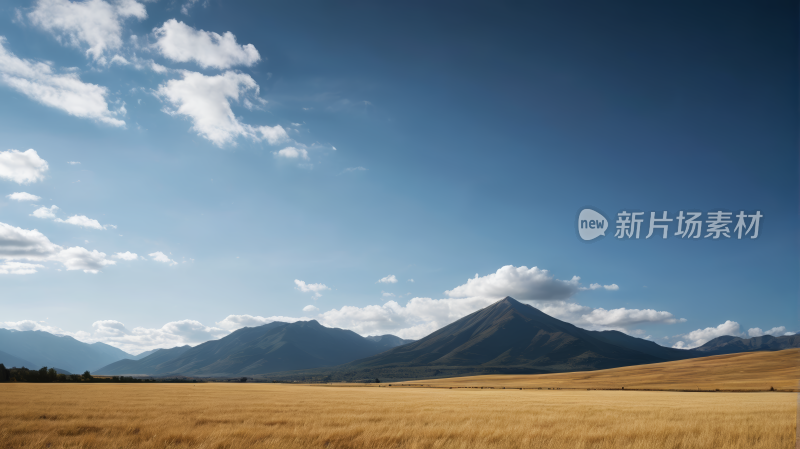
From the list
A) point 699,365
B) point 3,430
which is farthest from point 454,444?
point 699,365

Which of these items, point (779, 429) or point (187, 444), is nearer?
point (187, 444)

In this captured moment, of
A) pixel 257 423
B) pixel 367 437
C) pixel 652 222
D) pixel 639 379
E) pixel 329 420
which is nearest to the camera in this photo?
pixel 367 437

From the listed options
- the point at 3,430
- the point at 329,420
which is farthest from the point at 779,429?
the point at 3,430

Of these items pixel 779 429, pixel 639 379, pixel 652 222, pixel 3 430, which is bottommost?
pixel 639 379

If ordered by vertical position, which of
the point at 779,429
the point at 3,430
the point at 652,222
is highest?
the point at 652,222

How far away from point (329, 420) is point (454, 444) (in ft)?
28.9

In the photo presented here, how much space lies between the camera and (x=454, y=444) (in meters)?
13.6

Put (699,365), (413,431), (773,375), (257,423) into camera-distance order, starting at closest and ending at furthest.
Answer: (413,431) < (257,423) < (773,375) < (699,365)

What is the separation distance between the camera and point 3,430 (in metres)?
15.5

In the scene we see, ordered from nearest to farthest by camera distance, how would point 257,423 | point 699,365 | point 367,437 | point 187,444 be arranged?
1. point 187,444
2. point 367,437
3. point 257,423
4. point 699,365

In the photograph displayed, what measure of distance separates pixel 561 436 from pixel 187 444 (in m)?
13.6

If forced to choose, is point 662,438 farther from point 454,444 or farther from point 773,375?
point 773,375

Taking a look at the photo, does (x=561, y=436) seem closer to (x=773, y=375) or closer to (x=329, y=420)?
(x=329, y=420)

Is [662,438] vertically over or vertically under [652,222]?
under
